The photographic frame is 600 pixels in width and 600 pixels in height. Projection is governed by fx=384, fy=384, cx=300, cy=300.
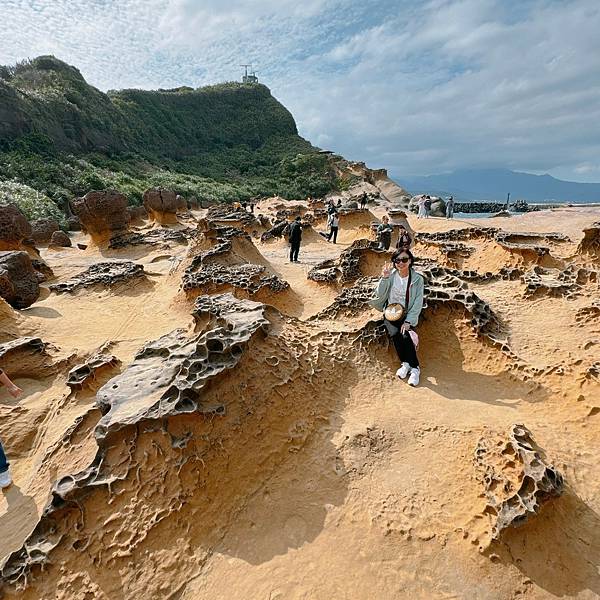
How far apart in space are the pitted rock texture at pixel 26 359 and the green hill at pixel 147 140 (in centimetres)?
2346

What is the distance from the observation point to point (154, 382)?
4.22m

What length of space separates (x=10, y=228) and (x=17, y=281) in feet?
14.2

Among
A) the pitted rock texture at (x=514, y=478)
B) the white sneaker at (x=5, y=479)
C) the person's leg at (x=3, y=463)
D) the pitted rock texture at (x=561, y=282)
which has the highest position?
the pitted rock texture at (x=561, y=282)

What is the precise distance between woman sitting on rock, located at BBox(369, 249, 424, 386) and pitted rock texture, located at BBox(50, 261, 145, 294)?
8.75 meters

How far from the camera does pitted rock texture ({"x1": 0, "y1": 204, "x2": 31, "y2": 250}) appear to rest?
1282cm

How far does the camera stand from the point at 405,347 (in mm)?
5176

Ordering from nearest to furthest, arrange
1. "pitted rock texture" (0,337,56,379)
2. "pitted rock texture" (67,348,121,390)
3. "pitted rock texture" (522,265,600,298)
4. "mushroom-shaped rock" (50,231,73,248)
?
"pitted rock texture" (67,348,121,390)
"pitted rock texture" (0,337,56,379)
"pitted rock texture" (522,265,600,298)
"mushroom-shaped rock" (50,231,73,248)

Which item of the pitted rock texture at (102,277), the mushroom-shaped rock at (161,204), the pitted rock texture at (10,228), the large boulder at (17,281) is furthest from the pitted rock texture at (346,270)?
the mushroom-shaped rock at (161,204)

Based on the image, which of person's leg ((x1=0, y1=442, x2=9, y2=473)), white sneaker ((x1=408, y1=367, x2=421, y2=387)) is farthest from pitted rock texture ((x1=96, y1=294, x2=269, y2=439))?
white sneaker ((x1=408, y1=367, x2=421, y2=387))

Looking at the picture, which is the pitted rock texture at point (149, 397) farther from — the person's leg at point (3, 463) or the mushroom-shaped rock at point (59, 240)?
the mushroom-shaped rock at point (59, 240)

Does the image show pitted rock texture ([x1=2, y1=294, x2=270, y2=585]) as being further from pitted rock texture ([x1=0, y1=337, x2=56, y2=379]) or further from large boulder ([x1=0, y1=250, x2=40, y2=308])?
large boulder ([x1=0, y1=250, x2=40, y2=308])

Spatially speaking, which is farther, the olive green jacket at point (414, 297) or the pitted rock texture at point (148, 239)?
the pitted rock texture at point (148, 239)

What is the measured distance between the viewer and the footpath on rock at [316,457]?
3.05 m

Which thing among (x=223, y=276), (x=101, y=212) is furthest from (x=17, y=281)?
(x=101, y=212)
